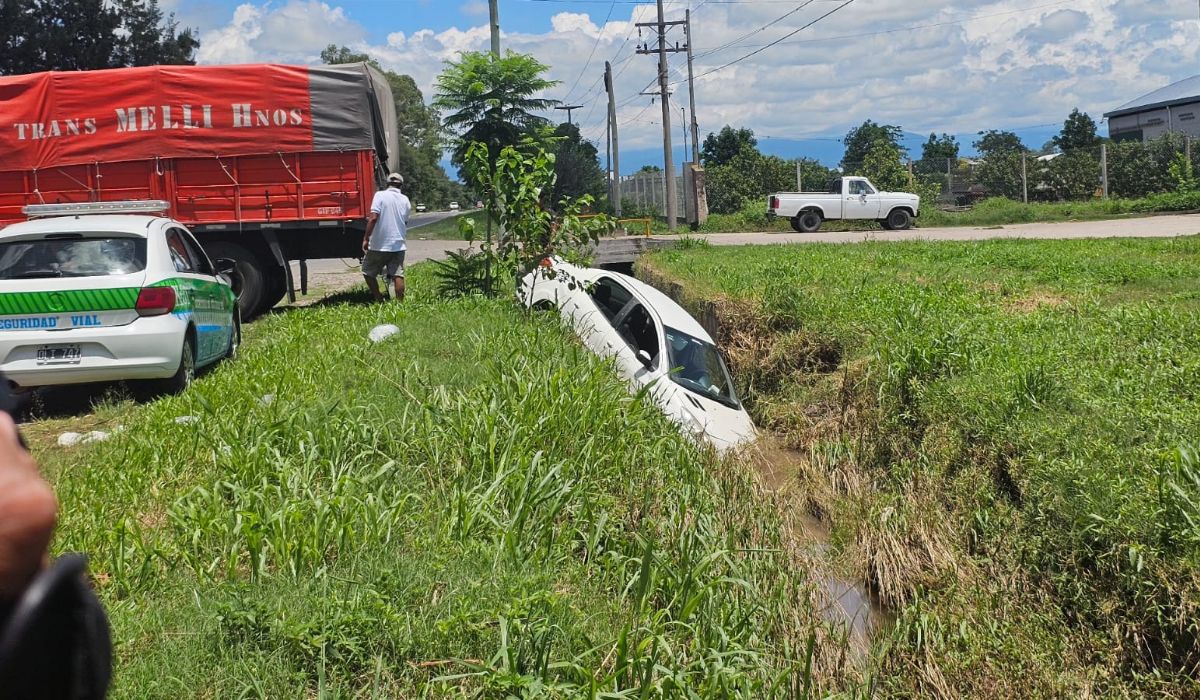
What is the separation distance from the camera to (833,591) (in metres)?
6.57

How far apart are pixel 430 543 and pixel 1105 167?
31796mm

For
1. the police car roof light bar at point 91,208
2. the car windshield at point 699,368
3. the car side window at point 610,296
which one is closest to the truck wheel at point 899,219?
the car side window at point 610,296

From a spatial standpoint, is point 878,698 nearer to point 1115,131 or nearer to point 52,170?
point 52,170

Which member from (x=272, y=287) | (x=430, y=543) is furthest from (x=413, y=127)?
(x=430, y=543)

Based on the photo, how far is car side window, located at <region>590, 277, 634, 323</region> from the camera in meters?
11.1

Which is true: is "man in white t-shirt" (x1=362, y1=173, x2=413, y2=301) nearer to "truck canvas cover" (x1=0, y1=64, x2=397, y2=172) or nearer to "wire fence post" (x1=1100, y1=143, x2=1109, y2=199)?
"truck canvas cover" (x1=0, y1=64, x2=397, y2=172)

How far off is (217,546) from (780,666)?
2.56 meters

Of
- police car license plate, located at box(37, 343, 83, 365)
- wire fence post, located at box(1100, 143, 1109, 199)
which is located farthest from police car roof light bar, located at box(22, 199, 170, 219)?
wire fence post, located at box(1100, 143, 1109, 199)

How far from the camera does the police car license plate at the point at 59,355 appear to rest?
26.1ft

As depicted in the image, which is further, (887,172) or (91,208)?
(887,172)

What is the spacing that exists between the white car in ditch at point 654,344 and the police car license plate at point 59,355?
13.9 ft

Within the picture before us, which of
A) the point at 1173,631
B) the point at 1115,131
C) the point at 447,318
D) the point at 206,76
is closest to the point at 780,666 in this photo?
the point at 1173,631

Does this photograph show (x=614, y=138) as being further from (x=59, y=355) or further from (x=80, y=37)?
(x=59, y=355)

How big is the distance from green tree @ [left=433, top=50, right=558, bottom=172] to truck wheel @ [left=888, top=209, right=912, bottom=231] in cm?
1084
